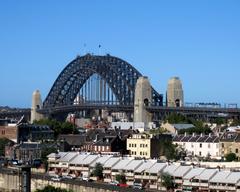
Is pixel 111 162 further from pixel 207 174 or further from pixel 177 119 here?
pixel 177 119

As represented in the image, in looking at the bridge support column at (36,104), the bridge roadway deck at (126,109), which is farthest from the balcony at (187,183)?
the bridge support column at (36,104)

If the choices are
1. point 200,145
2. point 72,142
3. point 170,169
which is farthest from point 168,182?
point 72,142

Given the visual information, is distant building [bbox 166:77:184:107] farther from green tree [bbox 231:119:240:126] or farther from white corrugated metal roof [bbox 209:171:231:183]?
white corrugated metal roof [bbox 209:171:231:183]

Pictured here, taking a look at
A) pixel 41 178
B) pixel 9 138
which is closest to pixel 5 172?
pixel 41 178

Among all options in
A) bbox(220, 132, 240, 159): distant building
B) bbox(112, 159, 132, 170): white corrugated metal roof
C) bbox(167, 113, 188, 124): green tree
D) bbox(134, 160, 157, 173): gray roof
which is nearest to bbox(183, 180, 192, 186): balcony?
bbox(134, 160, 157, 173): gray roof

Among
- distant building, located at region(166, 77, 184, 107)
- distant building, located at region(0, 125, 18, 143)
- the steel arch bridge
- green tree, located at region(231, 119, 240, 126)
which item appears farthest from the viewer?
the steel arch bridge
